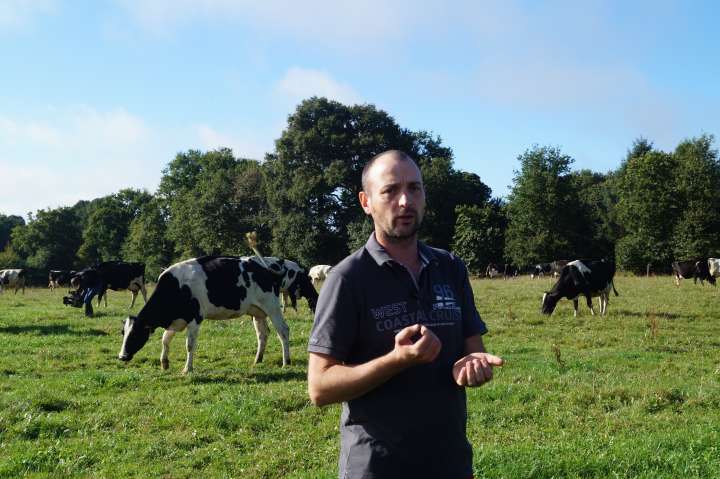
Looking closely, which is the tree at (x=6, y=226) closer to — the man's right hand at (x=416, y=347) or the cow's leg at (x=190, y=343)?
the cow's leg at (x=190, y=343)

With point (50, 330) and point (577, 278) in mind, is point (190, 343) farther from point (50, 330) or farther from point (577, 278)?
point (577, 278)

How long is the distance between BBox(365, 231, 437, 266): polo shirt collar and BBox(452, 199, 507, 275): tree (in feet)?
191

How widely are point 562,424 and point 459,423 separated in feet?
18.7

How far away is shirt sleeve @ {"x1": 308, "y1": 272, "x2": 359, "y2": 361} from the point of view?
2996 mm

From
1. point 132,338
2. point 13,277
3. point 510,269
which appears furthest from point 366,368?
point 510,269

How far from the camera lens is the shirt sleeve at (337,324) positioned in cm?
300

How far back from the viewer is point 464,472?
121 inches

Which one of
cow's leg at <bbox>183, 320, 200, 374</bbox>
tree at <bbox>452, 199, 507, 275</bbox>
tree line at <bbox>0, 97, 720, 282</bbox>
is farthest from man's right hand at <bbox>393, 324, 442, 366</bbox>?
tree at <bbox>452, 199, 507, 275</bbox>

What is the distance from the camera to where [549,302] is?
2183cm

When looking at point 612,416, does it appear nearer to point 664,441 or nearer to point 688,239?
point 664,441

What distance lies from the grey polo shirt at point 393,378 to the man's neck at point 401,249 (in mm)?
71

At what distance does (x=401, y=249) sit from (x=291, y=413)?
20.3 feet

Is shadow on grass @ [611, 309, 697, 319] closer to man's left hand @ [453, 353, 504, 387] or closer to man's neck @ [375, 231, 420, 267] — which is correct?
man's neck @ [375, 231, 420, 267]

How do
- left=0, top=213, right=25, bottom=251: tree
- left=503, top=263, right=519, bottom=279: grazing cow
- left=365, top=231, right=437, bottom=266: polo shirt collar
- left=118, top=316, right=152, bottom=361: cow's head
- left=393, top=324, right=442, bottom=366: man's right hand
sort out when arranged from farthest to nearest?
1. left=0, top=213, right=25, bottom=251: tree
2. left=503, top=263, right=519, bottom=279: grazing cow
3. left=118, top=316, right=152, bottom=361: cow's head
4. left=365, top=231, right=437, bottom=266: polo shirt collar
5. left=393, top=324, right=442, bottom=366: man's right hand
